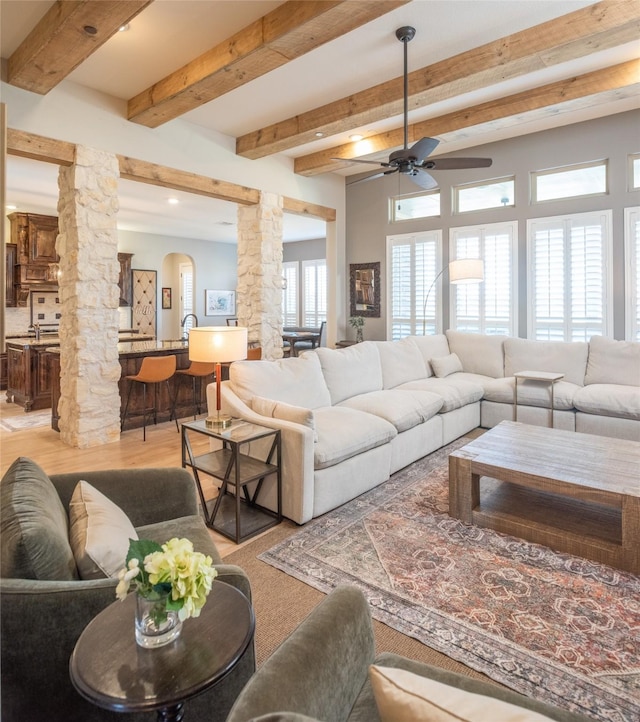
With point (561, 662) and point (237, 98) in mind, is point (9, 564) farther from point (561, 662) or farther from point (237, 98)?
point (237, 98)

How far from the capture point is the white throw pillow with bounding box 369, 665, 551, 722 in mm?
651

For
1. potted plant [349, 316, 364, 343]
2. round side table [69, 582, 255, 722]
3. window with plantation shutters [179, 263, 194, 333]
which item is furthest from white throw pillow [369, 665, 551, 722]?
window with plantation shutters [179, 263, 194, 333]

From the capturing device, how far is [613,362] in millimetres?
4820

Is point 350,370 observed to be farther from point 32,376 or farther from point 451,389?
point 32,376

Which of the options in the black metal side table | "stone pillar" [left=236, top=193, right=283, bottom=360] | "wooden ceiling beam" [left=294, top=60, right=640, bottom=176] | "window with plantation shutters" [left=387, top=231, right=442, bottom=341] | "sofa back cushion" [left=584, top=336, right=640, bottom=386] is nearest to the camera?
the black metal side table

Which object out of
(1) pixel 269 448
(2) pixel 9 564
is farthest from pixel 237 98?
(2) pixel 9 564

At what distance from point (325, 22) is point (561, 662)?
→ 365 cm

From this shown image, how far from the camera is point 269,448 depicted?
2.93 meters

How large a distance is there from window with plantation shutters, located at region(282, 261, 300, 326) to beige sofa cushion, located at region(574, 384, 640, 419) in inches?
301

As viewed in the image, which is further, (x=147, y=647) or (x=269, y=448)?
(x=269, y=448)

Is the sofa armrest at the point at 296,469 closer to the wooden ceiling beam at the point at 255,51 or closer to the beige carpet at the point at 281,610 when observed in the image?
the beige carpet at the point at 281,610

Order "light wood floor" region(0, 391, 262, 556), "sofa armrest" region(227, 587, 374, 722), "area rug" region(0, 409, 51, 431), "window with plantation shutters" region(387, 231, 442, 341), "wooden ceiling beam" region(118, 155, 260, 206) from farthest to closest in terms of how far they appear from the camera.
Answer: "window with plantation shutters" region(387, 231, 442, 341) < "area rug" region(0, 409, 51, 431) < "wooden ceiling beam" region(118, 155, 260, 206) < "light wood floor" region(0, 391, 262, 556) < "sofa armrest" region(227, 587, 374, 722)

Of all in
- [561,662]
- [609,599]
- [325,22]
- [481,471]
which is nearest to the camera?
[561,662]

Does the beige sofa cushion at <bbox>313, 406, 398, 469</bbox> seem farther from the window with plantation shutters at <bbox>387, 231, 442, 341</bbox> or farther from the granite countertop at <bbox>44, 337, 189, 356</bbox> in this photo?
the window with plantation shutters at <bbox>387, 231, 442, 341</bbox>
